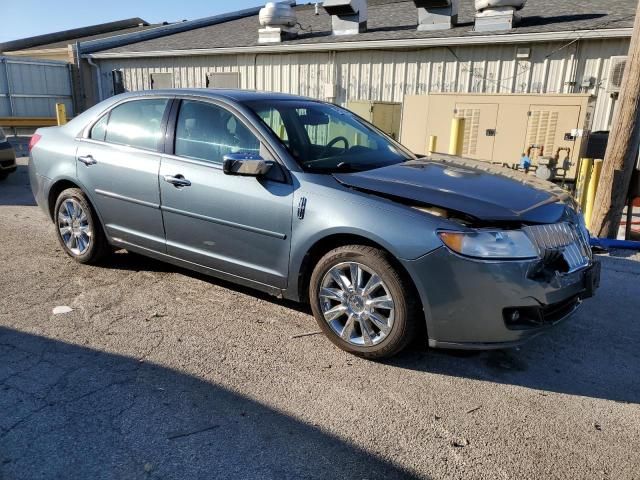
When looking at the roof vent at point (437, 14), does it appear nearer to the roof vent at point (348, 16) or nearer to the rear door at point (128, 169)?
the roof vent at point (348, 16)

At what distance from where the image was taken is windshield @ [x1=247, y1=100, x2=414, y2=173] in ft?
11.9

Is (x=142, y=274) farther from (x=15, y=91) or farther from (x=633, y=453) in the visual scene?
(x=15, y=91)

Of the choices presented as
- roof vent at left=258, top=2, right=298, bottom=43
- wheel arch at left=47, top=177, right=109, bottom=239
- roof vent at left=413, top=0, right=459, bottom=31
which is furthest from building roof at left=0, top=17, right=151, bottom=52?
wheel arch at left=47, top=177, right=109, bottom=239

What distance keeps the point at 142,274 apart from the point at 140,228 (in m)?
0.58

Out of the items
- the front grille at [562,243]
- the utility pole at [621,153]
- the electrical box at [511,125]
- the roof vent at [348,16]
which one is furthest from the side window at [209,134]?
the roof vent at [348,16]

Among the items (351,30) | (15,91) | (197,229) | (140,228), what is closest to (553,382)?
(197,229)

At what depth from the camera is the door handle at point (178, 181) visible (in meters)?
3.79

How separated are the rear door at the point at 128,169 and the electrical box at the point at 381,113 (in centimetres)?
650

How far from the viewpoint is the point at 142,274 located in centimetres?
462

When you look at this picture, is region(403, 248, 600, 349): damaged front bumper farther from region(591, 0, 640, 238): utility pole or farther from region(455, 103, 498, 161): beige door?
region(455, 103, 498, 161): beige door

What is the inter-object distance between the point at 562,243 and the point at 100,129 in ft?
12.5

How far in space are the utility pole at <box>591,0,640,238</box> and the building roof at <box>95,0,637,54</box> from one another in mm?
4808

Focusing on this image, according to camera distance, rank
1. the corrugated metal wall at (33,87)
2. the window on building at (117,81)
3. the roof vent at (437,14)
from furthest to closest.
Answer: the corrugated metal wall at (33,87) < the window on building at (117,81) < the roof vent at (437,14)

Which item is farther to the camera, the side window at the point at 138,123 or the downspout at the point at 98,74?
the downspout at the point at 98,74
